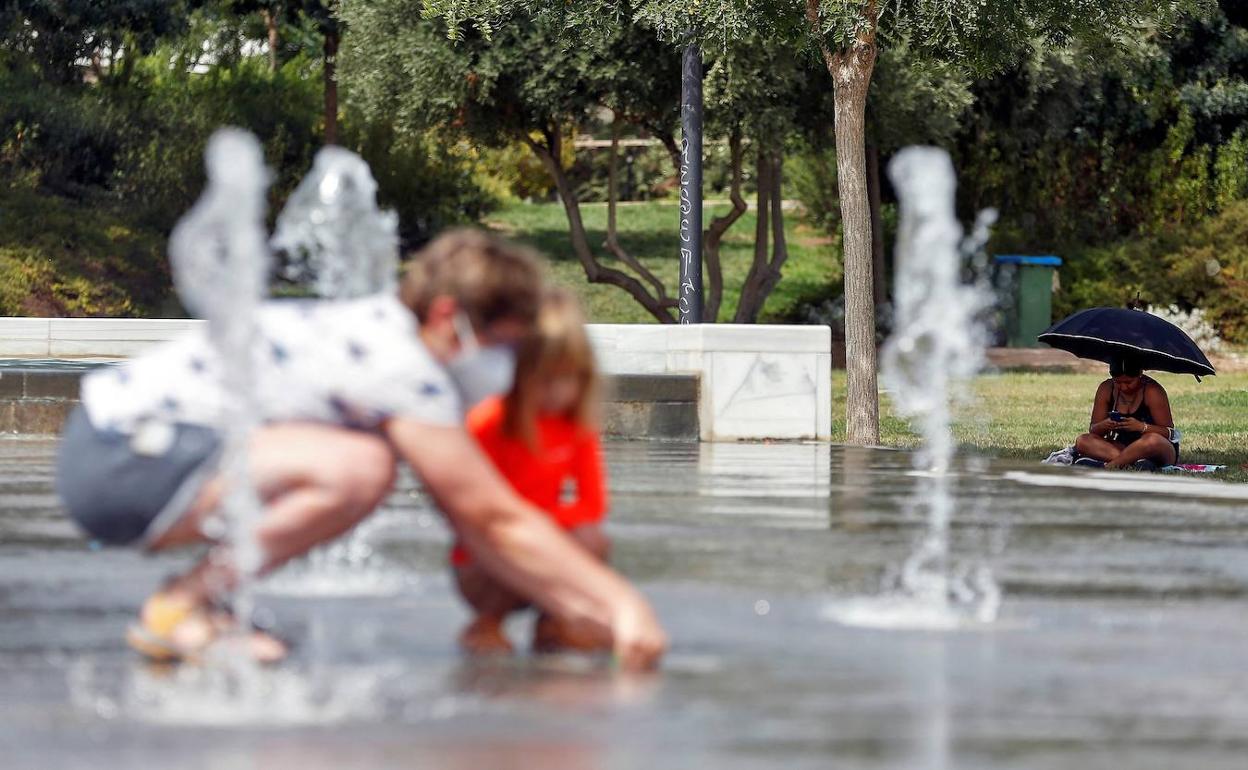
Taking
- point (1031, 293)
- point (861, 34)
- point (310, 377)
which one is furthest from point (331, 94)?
point (310, 377)

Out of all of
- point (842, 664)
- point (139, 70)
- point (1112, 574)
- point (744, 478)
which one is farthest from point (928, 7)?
point (139, 70)

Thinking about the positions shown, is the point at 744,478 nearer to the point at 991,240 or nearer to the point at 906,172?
the point at 906,172

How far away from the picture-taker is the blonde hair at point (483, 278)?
175 inches

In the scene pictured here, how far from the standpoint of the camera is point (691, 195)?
51.8 ft

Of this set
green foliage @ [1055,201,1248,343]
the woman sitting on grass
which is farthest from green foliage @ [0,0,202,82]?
the woman sitting on grass

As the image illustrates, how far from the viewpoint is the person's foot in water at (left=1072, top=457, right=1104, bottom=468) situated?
13273 mm

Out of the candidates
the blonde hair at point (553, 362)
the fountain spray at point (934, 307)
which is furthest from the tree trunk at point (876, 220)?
the blonde hair at point (553, 362)

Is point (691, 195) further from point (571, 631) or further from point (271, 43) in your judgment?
point (271, 43)

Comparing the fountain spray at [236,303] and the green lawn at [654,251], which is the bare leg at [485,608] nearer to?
the fountain spray at [236,303]

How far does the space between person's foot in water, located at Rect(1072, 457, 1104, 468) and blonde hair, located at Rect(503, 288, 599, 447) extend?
9.09 metres

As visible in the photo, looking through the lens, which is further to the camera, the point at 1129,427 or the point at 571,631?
the point at 1129,427

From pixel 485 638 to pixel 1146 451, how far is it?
8774 mm

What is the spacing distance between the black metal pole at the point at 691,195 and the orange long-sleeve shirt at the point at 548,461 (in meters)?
10.6

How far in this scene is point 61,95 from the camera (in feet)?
114
